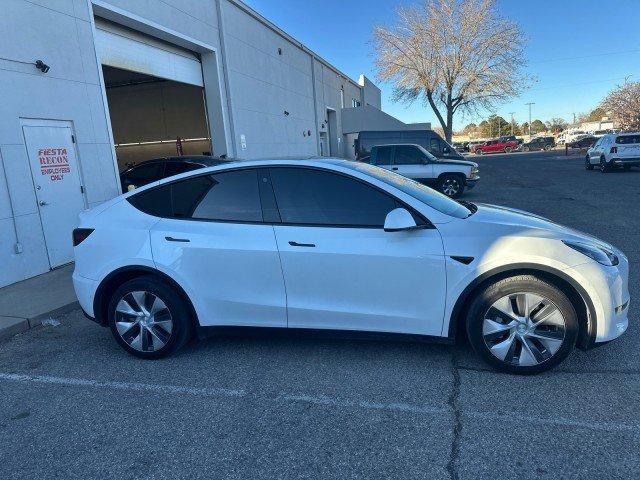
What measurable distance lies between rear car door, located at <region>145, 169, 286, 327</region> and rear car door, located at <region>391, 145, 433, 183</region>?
414 inches

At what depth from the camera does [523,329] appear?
10.7 ft

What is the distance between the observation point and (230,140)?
1439cm

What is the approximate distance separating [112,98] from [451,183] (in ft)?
51.6

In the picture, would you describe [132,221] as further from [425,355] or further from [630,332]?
[630,332]

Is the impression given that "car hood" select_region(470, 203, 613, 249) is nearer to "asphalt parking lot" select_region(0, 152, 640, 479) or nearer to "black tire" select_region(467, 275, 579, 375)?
"black tire" select_region(467, 275, 579, 375)

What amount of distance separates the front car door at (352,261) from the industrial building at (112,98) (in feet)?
17.5

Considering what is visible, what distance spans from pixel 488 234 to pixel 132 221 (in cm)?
293

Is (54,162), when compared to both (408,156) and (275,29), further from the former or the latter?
(275,29)

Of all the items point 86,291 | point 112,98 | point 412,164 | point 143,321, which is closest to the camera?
point 143,321

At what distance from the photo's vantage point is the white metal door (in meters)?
7.12

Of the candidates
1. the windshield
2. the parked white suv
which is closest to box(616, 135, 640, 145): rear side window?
the parked white suv

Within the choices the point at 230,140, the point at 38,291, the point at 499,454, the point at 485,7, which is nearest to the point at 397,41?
the point at 485,7

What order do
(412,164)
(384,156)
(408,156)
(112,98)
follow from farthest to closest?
(112,98), (384,156), (408,156), (412,164)

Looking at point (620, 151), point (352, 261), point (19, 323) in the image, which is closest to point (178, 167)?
point (19, 323)
